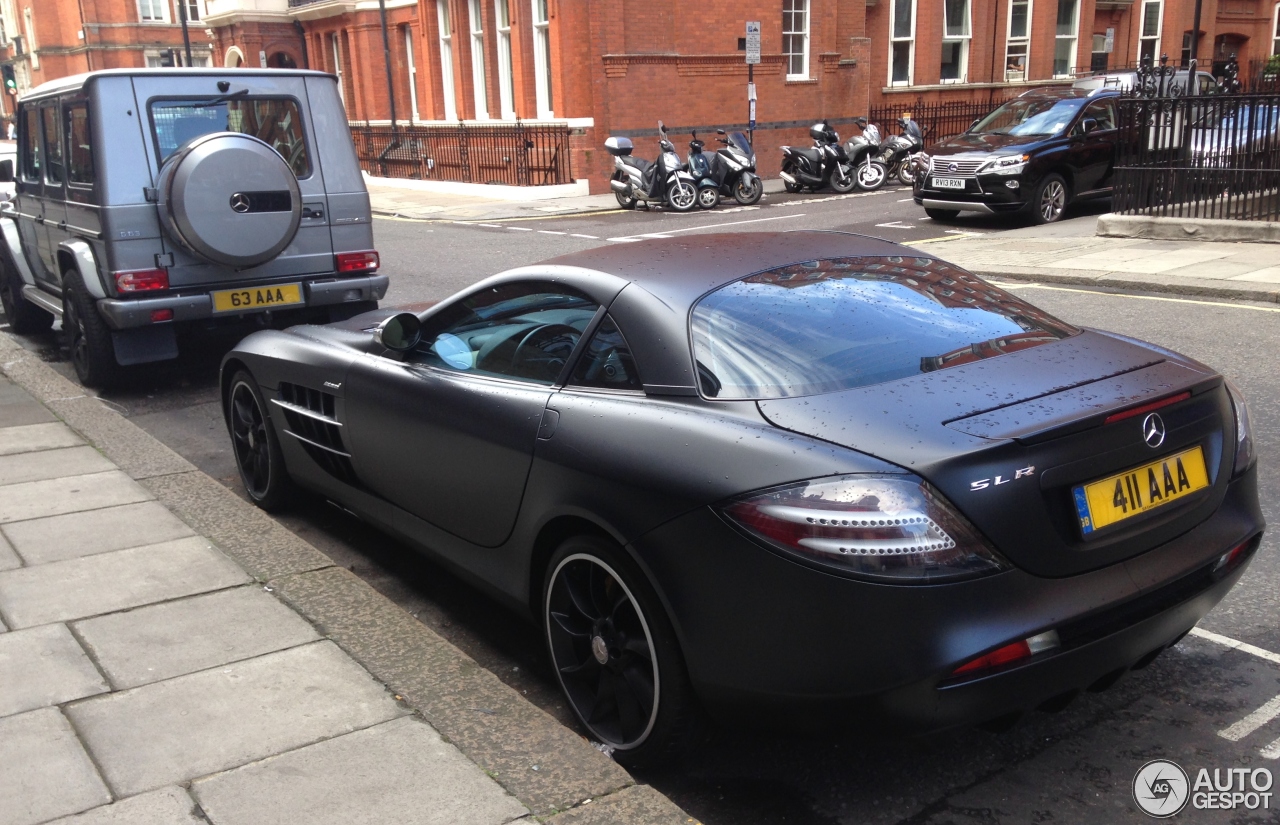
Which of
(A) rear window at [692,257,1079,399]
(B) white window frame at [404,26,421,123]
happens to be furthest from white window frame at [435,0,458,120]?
(A) rear window at [692,257,1079,399]

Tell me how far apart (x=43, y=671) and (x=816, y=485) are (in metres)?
2.61

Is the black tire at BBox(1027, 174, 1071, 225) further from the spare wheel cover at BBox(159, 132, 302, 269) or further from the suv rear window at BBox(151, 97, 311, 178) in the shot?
the spare wheel cover at BBox(159, 132, 302, 269)

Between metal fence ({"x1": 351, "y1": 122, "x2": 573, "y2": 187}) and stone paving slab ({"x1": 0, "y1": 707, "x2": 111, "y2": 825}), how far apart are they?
2243cm

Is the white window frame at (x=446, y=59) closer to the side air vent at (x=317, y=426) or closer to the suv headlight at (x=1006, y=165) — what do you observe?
the suv headlight at (x=1006, y=165)

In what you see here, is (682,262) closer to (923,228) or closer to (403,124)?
(923,228)

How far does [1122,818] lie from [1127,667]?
0.38 m

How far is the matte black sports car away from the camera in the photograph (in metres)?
2.66

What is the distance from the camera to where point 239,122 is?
8.03 meters

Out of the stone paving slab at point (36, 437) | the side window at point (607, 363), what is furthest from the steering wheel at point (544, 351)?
the stone paving slab at point (36, 437)

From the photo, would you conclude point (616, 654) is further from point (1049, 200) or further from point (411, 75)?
point (411, 75)

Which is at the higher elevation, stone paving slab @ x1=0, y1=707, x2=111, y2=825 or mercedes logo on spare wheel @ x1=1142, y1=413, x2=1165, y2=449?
mercedes logo on spare wheel @ x1=1142, y1=413, x2=1165, y2=449

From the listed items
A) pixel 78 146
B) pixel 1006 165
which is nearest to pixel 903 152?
pixel 1006 165

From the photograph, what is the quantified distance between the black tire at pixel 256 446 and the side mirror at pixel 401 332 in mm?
1326

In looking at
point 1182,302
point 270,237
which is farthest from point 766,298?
point 1182,302
